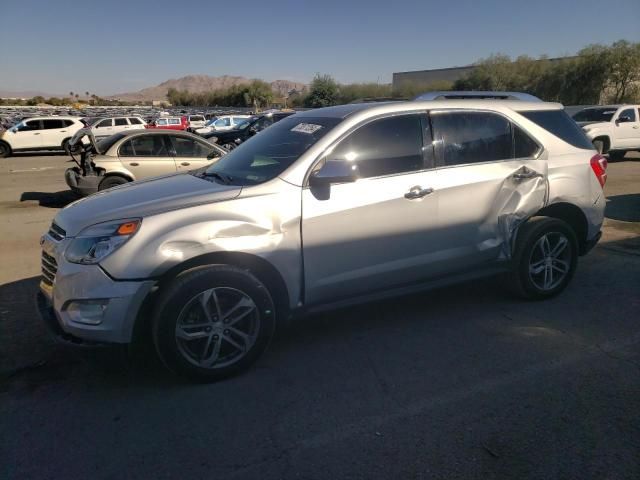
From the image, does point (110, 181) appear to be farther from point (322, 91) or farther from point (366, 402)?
point (322, 91)

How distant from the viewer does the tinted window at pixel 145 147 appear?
362 inches

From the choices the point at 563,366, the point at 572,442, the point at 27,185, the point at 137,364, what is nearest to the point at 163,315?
the point at 137,364

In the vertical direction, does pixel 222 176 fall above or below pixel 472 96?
below

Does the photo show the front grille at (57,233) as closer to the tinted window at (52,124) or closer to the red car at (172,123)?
the tinted window at (52,124)

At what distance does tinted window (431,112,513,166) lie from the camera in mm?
3740

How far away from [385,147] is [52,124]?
23.4 metres

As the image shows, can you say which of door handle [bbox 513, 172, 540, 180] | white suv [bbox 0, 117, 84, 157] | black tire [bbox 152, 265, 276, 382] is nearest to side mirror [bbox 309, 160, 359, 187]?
black tire [bbox 152, 265, 276, 382]

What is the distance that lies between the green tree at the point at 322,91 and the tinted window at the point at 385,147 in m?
64.2

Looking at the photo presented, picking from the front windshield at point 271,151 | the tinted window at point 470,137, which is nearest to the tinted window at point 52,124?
the front windshield at point 271,151

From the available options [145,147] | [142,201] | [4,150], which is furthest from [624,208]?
[4,150]

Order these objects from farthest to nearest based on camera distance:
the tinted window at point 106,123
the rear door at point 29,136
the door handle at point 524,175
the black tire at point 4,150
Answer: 1. the tinted window at point 106,123
2. the rear door at point 29,136
3. the black tire at point 4,150
4. the door handle at point 524,175

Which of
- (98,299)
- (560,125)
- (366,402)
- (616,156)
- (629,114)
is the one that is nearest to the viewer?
(98,299)

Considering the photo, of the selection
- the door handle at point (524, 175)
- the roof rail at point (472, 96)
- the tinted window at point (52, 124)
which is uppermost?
the tinted window at point (52, 124)

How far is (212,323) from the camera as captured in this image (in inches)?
117
